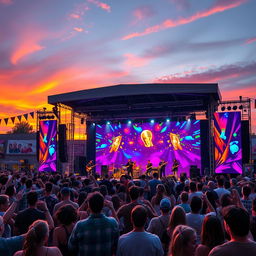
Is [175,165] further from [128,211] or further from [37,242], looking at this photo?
[37,242]

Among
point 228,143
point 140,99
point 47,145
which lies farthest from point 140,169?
point 228,143

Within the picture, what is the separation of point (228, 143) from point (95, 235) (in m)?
A: 17.5

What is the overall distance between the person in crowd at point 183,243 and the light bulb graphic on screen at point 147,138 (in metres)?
21.7

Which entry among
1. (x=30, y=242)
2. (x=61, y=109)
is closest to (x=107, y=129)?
(x=61, y=109)

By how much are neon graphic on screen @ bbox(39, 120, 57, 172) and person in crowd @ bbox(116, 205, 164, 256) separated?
20.1 meters

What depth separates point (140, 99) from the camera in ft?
80.3

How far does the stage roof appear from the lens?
21.5 metres

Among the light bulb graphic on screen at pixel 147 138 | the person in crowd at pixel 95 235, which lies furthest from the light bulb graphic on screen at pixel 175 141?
the person in crowd at pixel 95 235

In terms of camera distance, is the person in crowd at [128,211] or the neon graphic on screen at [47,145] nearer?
the person in crowd at [128,211]

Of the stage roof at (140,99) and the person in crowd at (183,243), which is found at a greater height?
the stage roof at (140,99)

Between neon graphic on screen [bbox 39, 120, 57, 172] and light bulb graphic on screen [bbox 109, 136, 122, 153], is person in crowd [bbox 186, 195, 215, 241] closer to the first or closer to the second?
neon graphic on screen [bbox 39, 120, 57, 172]

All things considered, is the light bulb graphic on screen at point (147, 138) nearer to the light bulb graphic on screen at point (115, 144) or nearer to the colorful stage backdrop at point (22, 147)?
the light bulb graphic on screen at point (115, 144)

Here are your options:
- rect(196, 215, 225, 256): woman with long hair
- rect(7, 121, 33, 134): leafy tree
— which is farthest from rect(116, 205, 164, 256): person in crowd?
rect(7, 121, 33, 134): leafy tree

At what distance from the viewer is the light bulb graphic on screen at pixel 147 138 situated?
2458 centimetres
